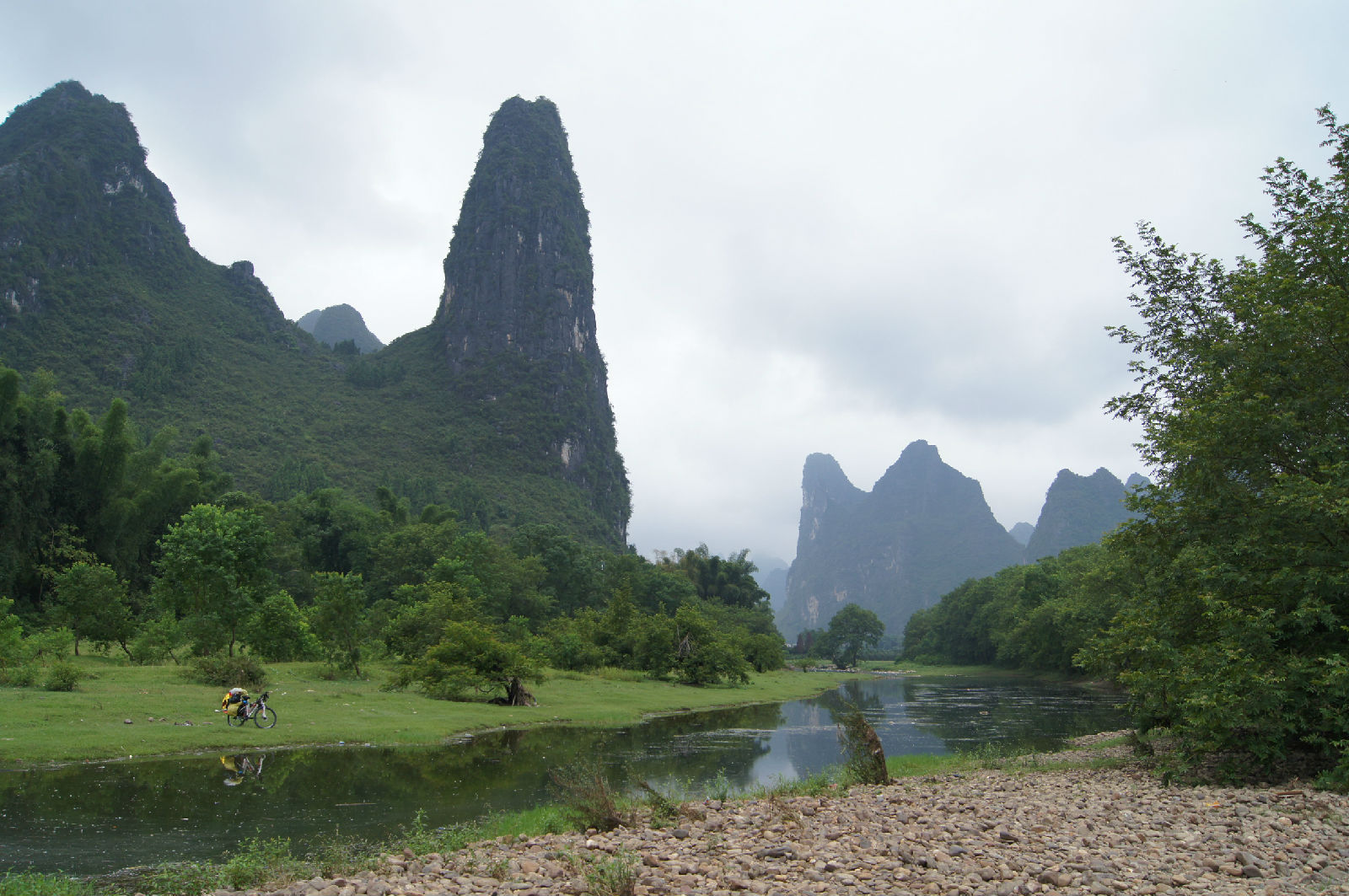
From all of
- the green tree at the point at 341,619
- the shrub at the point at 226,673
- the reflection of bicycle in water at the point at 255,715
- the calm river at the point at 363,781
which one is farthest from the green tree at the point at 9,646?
the calm river at the point at 363,781

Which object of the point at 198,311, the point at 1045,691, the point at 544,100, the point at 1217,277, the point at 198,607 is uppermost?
the point at 544,100

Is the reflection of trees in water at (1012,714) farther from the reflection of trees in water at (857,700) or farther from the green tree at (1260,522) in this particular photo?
the green tree at (1260,522)

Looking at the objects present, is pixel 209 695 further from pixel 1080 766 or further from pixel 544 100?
pixel 544 100

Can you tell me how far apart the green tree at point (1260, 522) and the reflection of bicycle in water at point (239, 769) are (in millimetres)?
17453

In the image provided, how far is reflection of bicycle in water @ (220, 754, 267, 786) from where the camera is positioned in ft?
50.1

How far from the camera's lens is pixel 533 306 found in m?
151

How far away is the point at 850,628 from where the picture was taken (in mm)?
112250

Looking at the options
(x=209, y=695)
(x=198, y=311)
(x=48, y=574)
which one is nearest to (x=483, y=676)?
(x=209, y=695)

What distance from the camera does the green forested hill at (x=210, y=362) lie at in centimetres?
9569

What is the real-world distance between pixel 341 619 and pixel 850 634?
92.5 meters

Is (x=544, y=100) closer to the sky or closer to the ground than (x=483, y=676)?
closer to the sky

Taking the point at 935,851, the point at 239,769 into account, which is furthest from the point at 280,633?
the point at 935,851

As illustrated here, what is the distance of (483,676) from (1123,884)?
26.1 metres

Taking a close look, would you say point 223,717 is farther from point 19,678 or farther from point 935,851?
point 935,851
